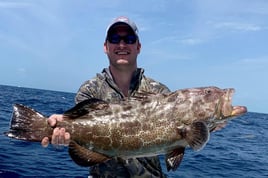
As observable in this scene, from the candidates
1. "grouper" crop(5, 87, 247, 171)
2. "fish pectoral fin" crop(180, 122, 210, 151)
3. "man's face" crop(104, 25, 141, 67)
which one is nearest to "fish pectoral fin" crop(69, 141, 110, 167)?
"grouper" crop(5, 87, 247, 171)

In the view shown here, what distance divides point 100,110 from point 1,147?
11.1m

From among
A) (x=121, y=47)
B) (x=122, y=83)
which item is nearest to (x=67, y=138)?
(x=122, y=83)

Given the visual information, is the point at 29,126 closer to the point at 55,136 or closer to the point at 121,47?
the point at 55,136

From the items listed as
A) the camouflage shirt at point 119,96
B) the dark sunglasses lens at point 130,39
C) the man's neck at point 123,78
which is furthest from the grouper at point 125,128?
the dark sunglasses lens at point 130,39

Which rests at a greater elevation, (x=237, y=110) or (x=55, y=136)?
(x=237, y=110)

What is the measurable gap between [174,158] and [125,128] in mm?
800

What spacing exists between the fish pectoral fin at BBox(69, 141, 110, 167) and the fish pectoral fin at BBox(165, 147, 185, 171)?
848mm

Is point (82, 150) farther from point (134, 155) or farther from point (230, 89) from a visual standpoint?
point (230, 89)

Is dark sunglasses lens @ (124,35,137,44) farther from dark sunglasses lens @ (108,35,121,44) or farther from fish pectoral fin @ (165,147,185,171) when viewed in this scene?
fish pectoral fin @ (165,147,185,171)

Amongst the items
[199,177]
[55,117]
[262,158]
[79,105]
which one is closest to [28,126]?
[55,117]

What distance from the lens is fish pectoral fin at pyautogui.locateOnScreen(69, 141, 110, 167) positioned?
5441 millimetres

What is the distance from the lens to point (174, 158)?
18.2ft

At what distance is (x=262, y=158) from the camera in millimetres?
21812

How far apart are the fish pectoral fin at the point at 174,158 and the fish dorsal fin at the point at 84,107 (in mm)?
1153
